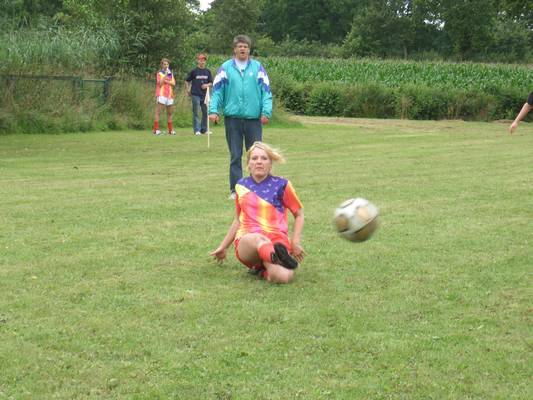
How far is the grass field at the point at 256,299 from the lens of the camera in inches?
168

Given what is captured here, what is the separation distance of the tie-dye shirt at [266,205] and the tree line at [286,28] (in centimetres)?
1578

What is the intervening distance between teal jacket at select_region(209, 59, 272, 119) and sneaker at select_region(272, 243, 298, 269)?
4.11 metres

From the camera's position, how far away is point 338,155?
16938 millimetres

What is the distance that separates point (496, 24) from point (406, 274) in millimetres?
88879

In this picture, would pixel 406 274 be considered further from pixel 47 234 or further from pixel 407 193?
pixel 407 193

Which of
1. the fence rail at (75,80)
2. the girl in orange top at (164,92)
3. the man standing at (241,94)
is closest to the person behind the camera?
the man standing at (241,94)

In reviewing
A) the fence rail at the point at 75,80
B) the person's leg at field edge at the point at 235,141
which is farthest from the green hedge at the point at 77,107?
the person's leg at field edge at the point at 235,141

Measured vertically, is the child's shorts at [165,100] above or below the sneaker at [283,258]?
below

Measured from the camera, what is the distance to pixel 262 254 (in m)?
6.30

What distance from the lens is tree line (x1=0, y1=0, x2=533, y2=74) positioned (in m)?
27.7

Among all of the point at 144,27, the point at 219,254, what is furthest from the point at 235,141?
the point at 144,27

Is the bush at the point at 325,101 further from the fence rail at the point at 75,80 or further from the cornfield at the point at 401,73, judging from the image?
the fence rail at the point at 75,80

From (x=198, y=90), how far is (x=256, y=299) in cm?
1819

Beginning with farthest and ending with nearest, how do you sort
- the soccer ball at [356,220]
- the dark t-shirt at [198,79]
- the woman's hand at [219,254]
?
the dark t-shirt at [198,79], the woman's hand at [219,254], the soccer ball at [356,220]
